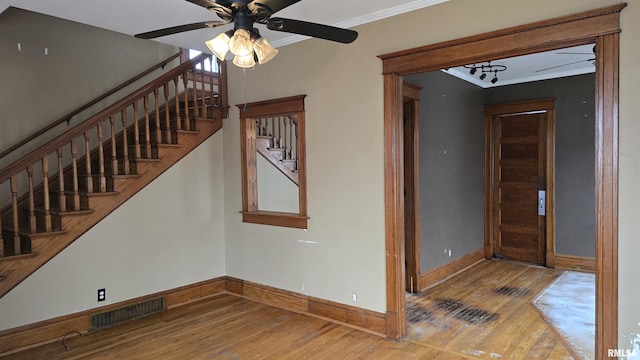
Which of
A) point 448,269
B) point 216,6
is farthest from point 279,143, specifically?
point 216,6

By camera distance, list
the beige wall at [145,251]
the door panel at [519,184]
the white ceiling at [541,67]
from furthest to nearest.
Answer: the door panel at [519,184] < the white ceiling at [541,67] < the beige wall at [145,251]

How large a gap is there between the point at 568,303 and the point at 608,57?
2.87 meters

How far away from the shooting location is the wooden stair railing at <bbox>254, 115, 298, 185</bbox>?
5824 millimetres

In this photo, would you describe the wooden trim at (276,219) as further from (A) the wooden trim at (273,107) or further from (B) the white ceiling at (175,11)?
(B) the white ceiling at (175,11)

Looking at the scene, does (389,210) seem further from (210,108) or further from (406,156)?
(210,108)

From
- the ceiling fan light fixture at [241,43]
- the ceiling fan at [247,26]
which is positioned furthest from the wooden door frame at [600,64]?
the ceiling fan light fixture at [241,43]

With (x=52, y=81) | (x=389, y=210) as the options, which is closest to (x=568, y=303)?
(x=389, y=210)

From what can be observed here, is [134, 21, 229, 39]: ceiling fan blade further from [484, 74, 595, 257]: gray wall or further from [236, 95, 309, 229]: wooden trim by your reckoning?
[484, 74, 595, 257]: gray wall

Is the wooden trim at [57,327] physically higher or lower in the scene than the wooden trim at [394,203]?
lower

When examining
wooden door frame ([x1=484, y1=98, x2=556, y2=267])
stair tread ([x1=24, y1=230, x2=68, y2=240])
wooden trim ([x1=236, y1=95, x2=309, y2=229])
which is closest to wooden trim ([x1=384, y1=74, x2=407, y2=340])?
wooden trim ([x1=236, y1=95, x2=309, y2=229])

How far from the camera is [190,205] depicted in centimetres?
459

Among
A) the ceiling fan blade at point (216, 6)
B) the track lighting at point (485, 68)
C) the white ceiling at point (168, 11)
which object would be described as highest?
the white ceiling at point (168, 11)

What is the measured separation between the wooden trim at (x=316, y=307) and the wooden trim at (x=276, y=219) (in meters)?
0.71

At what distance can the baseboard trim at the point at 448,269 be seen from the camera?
4905mm
